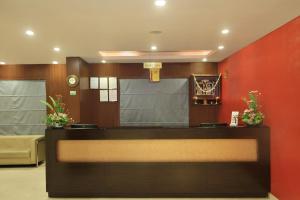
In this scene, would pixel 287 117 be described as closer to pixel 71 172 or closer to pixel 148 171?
pixel 148 171

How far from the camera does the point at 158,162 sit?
3.87 metres

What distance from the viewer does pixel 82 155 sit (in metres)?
3.93

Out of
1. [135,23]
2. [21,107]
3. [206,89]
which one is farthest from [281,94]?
[21,107]

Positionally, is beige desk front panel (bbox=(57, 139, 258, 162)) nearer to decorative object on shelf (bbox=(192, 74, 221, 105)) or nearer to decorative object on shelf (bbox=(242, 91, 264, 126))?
decorative object on shelf (bbox=(242, 91, 264, 126))

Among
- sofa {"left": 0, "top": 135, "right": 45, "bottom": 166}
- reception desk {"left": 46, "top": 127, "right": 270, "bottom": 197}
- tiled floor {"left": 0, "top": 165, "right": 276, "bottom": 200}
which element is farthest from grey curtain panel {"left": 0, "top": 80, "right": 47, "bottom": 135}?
reception desk {"left": 46, "top": 127, "right": 270, "bottom": 197}

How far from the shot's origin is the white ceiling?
288 cm

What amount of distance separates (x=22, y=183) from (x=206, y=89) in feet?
16.8

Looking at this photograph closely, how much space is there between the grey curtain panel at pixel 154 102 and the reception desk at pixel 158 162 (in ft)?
11.1

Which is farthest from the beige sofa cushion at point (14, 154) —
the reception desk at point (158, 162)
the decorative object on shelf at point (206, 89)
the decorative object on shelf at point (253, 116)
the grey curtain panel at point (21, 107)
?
the decorative object on shelf at point (253, 116)

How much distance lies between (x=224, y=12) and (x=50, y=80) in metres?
5.96

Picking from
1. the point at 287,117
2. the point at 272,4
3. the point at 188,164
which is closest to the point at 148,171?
the point at 188,164

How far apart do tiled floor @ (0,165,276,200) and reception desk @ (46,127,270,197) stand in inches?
18.3

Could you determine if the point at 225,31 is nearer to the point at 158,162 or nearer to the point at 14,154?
the point at 158,162

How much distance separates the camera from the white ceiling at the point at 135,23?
2.88 meters
